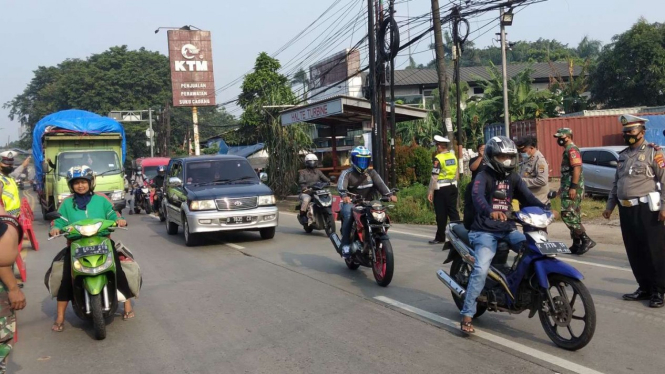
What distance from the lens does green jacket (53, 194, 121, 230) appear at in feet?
20.2

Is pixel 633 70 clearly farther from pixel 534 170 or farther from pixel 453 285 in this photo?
pixel 453 285

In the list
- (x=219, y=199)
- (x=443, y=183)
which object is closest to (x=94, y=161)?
(x=219, y=199)

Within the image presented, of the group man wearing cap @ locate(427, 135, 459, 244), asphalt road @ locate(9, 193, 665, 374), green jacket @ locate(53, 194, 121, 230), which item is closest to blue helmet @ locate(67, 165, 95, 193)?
green jacket @ locate(53, 194, 121, 230)

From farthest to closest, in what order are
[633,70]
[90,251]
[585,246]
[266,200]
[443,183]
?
[633,70] → [266,200] → [443,183] → [585,246] → [90,251]

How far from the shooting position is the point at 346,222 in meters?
8.30

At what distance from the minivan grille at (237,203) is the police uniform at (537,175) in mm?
5257

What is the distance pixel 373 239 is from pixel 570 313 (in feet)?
10.6

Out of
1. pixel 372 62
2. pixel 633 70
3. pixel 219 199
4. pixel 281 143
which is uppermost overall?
pixel 633 70

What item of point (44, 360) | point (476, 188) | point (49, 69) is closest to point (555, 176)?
point (476, 188)

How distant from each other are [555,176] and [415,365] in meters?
21.6

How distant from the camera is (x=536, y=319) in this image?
19.6 ft

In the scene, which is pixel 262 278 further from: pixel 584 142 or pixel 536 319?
pixel 584 142

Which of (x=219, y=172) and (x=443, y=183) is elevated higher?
(x=219, y=172)

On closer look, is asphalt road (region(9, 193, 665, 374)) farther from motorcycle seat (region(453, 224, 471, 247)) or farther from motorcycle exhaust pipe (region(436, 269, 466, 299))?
motorcycle seat (region(453, 224, 471, 247))
